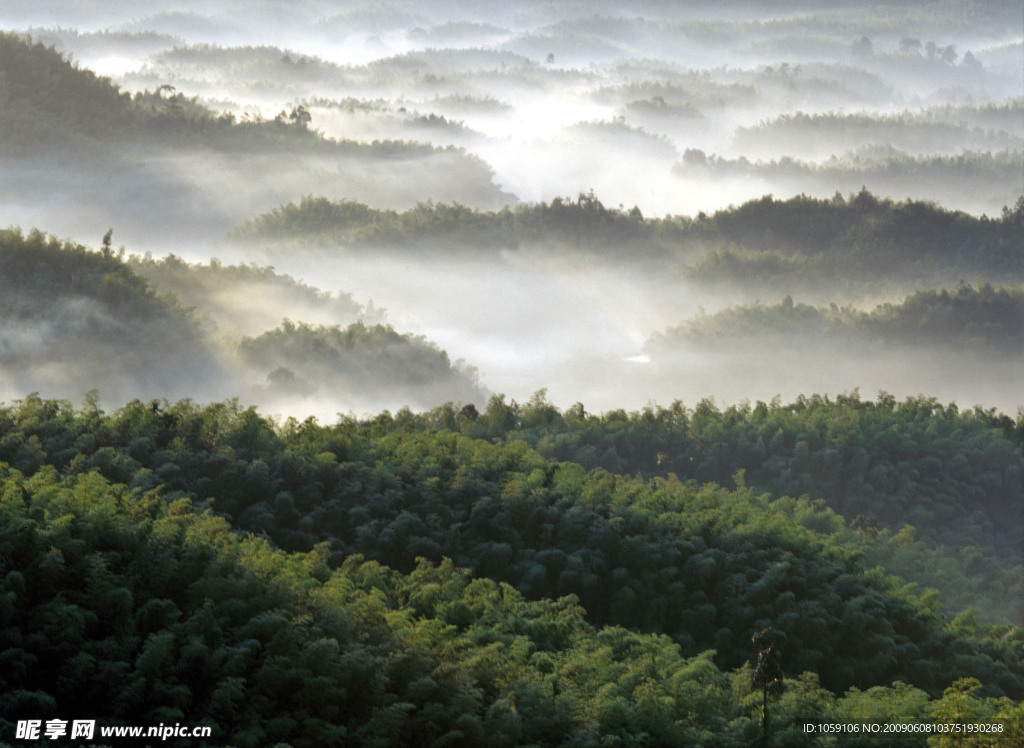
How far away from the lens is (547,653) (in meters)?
37.6

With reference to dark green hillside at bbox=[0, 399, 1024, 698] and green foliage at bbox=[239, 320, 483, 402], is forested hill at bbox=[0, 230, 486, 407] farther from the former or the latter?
dark green hillside at bbox=[0, 399, 1024, 698]

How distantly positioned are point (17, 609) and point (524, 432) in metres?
52.6

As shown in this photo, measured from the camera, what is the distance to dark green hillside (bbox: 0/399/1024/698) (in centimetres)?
4694

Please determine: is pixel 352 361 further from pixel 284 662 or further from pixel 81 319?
pixel 284 662

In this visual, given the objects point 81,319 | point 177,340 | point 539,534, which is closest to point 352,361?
point 177,340

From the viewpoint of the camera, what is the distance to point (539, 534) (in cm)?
5038

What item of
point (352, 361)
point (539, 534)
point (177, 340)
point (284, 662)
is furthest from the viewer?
point (352, 361)

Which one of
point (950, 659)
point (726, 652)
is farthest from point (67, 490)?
point (950, 659)

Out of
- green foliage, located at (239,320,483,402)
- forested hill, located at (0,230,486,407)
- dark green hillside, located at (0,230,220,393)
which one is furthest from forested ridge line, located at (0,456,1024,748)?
green foliage, located at (239,320,483,402)

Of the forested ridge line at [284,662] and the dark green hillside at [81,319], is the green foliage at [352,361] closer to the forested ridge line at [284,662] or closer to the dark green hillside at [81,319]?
the dark green hillside at [81,319]

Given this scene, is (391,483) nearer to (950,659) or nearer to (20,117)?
(950,659)

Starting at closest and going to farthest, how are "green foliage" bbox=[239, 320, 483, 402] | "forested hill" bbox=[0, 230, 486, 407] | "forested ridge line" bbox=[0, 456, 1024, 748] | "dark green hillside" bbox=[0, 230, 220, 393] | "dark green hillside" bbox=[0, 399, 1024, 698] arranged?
"forested ridge line" bbox=[0, 456, 1024, 748]
"dark green hillside" bbox=[0, 399, 1024, 698]
"dark green hillside" bbox=[0, 230, 220, 393]
"forested hill" bbox=[0, 230, 486, 407]
"green foliage" bbox=[239, 320, 483, 402]

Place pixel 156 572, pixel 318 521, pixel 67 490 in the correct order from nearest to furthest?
pixel 156 572
pixel 67 490
pixel 318 521

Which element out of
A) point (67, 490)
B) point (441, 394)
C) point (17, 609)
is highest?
point (441, 394)
